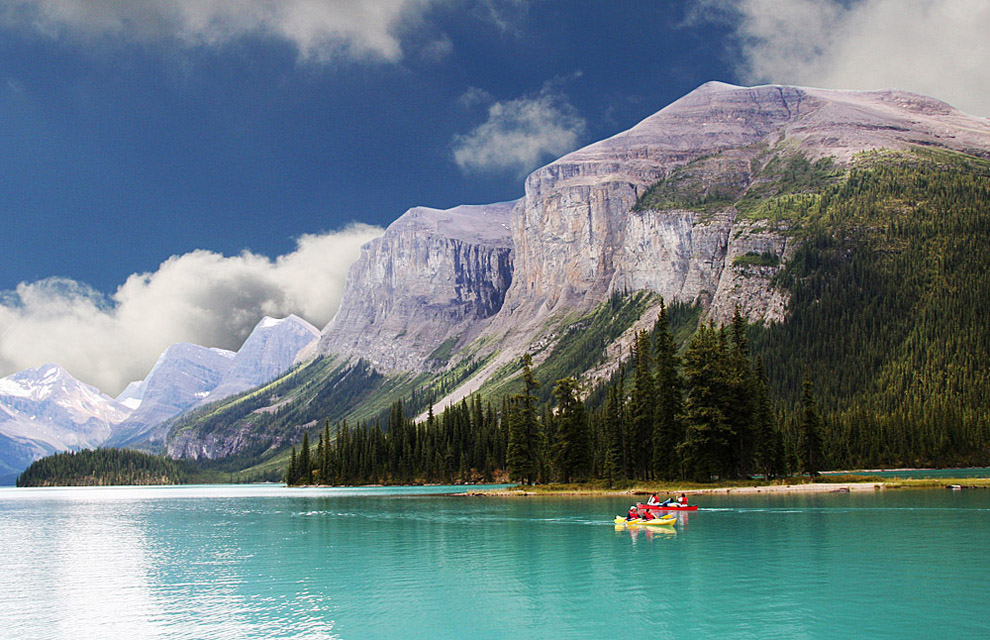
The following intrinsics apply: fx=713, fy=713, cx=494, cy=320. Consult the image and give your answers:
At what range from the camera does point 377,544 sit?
55.0m

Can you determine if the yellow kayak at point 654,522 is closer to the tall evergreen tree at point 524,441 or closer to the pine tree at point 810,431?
the tall evergreen tree at point 524,441

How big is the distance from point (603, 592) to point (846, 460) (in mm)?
143975

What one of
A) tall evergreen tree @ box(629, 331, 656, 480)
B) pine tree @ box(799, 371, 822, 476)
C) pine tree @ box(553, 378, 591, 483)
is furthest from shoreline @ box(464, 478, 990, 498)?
pine tree @ box(553, 378, 591, 483)

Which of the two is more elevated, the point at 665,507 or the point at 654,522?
the point at 665,507

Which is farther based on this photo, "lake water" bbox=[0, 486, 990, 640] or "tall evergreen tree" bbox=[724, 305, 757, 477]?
"tall evergreen tree" bbox=[724, 305, 757, 477]

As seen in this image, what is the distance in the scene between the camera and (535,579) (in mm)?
36875

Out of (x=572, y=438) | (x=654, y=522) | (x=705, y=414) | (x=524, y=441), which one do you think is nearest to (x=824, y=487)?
(x=705, y=414)

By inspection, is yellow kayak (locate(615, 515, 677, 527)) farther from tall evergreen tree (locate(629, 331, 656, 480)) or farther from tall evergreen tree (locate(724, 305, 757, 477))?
tall evergreen tree (locate(629, 331, 656, 480))

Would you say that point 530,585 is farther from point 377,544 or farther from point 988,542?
point 988,542

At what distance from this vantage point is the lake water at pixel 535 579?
27.4m

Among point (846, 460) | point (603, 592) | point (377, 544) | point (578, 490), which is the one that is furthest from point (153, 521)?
point (846, 460)

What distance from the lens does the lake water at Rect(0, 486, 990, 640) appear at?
89.9 ft

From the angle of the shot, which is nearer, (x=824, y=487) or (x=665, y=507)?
(x=665, y=507)

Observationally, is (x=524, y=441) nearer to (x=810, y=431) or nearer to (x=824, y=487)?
(x=810, y=431)
